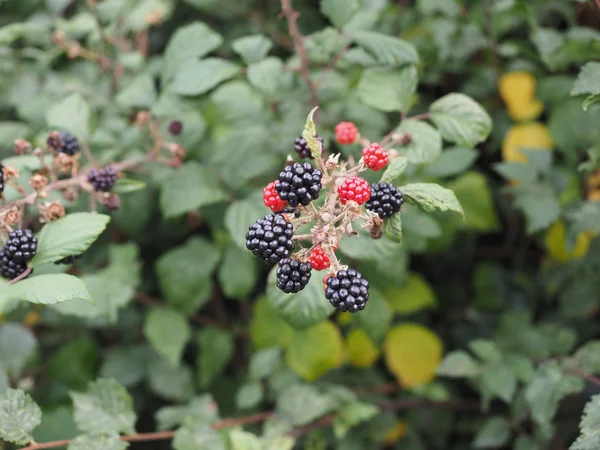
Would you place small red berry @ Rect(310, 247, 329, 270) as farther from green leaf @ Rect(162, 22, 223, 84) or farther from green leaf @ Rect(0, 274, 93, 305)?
green leaf @ Rect(162, 22, 223, 84)

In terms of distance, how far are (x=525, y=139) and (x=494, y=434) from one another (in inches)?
58.6

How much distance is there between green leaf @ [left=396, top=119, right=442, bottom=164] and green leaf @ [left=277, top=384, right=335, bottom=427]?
1.14 m

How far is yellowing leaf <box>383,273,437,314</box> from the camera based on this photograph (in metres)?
2.82

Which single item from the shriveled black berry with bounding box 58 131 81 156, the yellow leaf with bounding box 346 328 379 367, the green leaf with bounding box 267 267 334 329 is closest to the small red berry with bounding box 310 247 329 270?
the green leaf with bounding box 267 267 334 329

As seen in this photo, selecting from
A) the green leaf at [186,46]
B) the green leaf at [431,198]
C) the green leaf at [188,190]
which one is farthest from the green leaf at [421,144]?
the green leaf at [186,46]

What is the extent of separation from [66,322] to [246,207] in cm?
134

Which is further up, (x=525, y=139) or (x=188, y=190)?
(x=188, y=190)

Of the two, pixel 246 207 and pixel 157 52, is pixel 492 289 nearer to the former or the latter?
pixel 246 207

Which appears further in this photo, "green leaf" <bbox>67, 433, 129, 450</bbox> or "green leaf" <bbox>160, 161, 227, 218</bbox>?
"green leaf" <bbox>160, 161, 227, 218</bbox>

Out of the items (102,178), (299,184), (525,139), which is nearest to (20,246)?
(102,178)

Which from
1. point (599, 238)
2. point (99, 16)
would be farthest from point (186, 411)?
point (599, 238)

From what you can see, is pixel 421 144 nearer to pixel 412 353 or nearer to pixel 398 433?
pixel 412 353

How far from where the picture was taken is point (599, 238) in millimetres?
2582

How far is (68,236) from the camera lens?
154 centimetres
